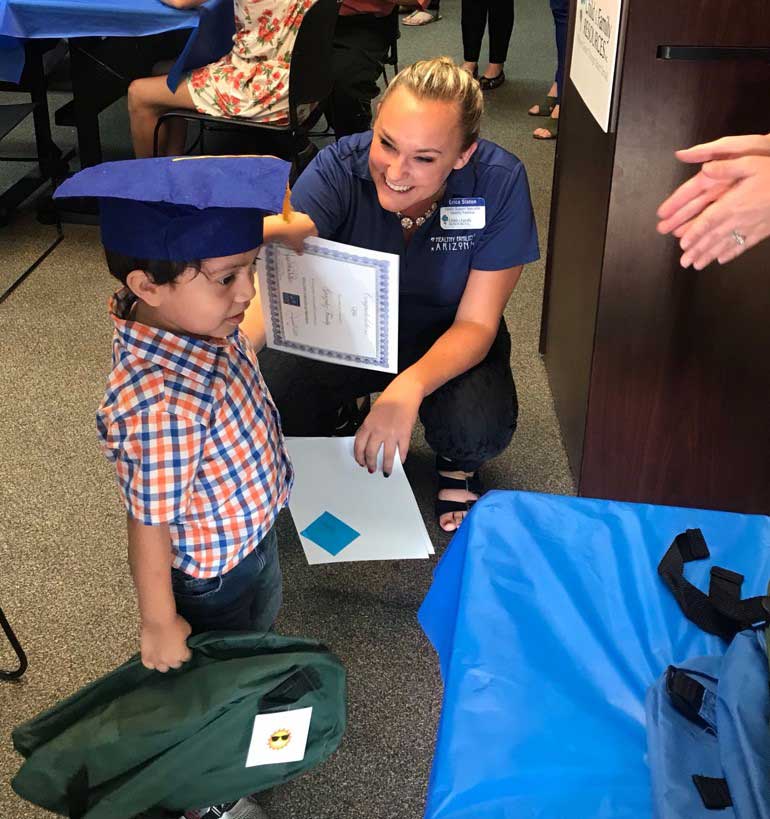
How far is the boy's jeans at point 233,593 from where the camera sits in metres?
1.31

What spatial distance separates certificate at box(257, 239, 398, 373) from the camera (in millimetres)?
1653

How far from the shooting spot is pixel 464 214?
1.83 m

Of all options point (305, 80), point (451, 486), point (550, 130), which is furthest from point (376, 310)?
point (550, 130)

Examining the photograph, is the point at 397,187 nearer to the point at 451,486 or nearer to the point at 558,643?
the point at 451,486

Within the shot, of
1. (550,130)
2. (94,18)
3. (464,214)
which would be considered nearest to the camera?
(464,214)

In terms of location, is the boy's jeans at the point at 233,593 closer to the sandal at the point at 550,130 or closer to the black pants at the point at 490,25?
the sandal at the point at 550,130

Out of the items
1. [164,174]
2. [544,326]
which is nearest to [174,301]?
[164,174]

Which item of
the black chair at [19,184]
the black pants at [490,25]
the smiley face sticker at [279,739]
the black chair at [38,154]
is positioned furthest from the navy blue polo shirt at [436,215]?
the black pants at [490,25]

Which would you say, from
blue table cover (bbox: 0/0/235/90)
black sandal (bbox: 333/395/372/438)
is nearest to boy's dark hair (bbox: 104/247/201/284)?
black sandal (bbox: 333/395/372/438)

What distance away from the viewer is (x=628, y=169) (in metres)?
1.73

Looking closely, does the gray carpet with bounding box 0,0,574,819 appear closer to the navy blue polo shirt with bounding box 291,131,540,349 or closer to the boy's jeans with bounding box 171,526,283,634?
the boy's jeans with bounding box 171,526,283,634

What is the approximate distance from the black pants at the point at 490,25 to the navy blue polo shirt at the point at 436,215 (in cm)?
303

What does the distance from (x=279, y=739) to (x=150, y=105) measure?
8.11 feet

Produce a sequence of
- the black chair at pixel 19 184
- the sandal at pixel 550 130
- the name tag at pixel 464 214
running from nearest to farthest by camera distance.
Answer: the name tag at pixel 464 214 → the black chair at pixel 19 184 → the sandal at pixel 550 130
